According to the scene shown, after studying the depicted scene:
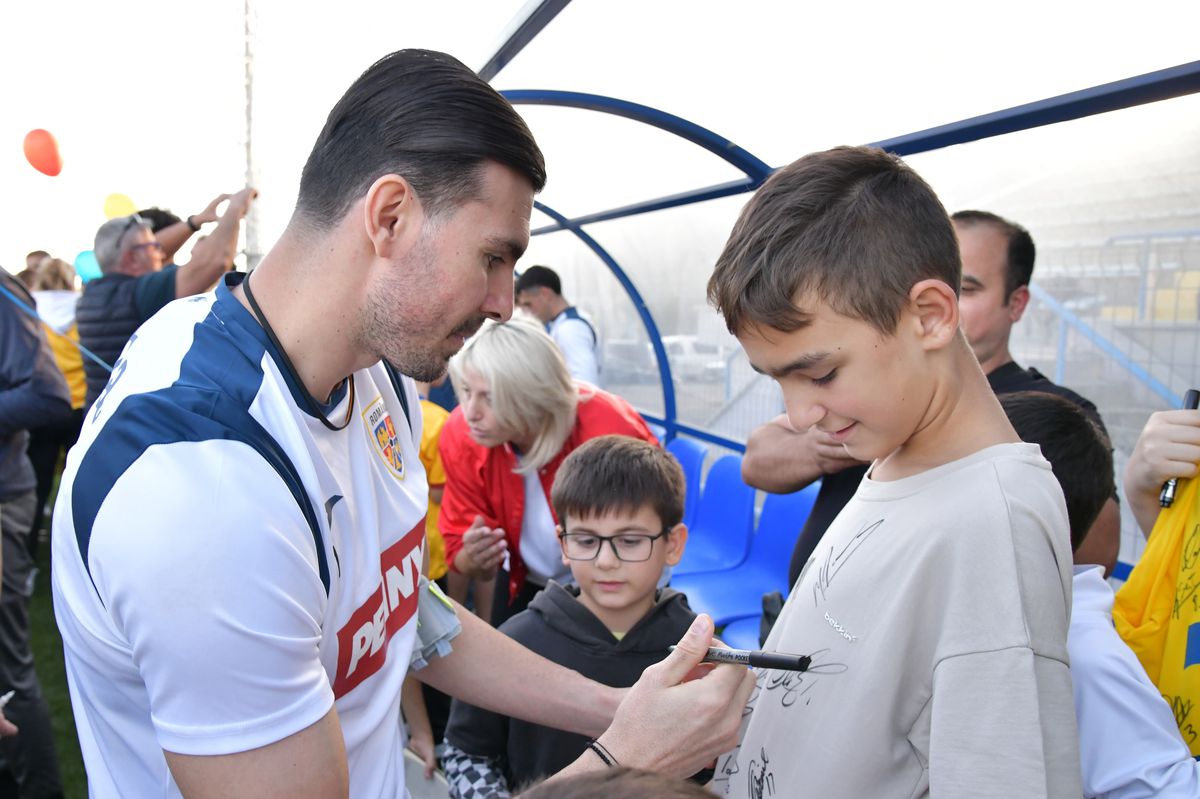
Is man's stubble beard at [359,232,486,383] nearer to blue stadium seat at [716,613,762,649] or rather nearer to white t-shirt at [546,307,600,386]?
blue stadium seat at [716,613,762,649]

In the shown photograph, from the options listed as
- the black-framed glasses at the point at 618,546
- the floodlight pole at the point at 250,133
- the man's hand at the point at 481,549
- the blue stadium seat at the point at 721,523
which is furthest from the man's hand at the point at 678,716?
the floodlight pole at the point at 250,133

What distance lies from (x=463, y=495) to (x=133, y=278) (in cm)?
244

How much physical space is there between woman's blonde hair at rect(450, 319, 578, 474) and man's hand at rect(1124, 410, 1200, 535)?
75.2 inches

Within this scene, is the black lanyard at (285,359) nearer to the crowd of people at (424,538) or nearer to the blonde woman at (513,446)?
the crowd of people at (424,538)

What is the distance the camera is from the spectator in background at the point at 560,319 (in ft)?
24.4

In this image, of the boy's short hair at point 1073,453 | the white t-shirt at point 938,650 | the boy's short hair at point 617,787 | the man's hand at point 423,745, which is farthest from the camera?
the man's hand at point 423,745

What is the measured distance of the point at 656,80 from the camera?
434cm

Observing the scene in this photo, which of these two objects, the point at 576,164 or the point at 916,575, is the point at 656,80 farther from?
the point at 916,575

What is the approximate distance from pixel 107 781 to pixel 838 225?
4.71ft

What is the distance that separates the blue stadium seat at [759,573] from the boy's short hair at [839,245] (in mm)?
3254

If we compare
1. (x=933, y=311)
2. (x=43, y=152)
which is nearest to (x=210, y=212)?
(x=43, y=152)

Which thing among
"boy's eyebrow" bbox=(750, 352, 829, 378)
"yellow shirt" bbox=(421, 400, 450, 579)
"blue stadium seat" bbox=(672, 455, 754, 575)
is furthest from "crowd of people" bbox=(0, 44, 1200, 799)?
"blue stadium seat" bbox=(672, 455, 754, 575)

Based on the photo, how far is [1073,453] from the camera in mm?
1703

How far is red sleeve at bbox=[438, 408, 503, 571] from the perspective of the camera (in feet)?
10.8
